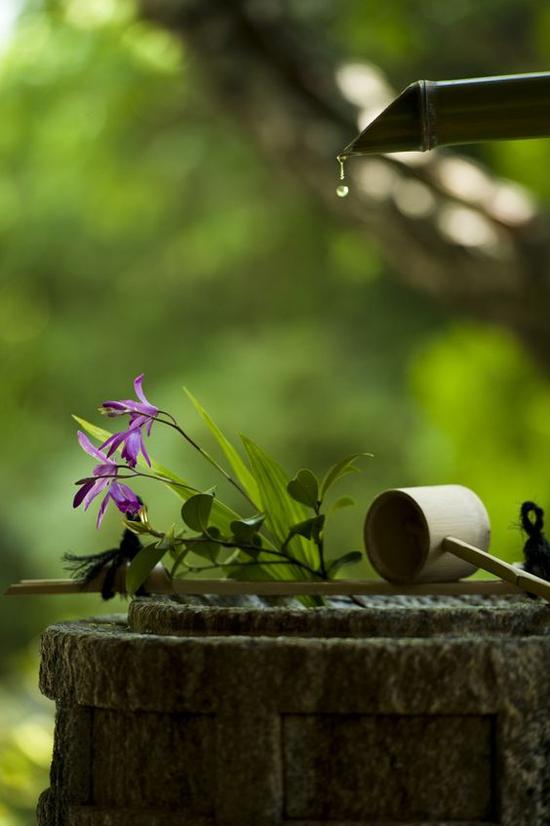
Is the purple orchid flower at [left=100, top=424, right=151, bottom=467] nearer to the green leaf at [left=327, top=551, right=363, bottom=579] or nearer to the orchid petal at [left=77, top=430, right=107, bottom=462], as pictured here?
the orchid petal at [left=77, top=430, right=107, bottom=462]

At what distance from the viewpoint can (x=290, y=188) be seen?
16.3ft

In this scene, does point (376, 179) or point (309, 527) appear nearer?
point (309, 527)

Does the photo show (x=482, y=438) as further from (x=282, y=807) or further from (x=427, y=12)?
(x=282, y=807)

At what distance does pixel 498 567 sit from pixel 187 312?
14.9 ft

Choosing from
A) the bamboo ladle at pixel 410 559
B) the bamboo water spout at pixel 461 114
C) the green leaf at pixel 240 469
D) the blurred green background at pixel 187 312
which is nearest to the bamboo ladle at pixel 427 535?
the bamboo ladle at pixel 410 559

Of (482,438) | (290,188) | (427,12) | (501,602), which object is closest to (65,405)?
(290,188)

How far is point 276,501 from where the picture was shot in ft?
2.92

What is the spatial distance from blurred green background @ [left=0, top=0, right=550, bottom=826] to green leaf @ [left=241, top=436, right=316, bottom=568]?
3212mm

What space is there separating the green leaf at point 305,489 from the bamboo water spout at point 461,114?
9.4 inches

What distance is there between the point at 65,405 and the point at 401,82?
2142 mm

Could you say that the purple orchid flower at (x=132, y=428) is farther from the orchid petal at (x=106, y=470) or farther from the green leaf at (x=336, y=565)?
the green leaf at (x=336, y=565)

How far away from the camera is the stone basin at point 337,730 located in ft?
1.95

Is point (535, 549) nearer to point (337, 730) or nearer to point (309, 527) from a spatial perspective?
point (309, 527)

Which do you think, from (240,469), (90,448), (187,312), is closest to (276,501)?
(240,469)
